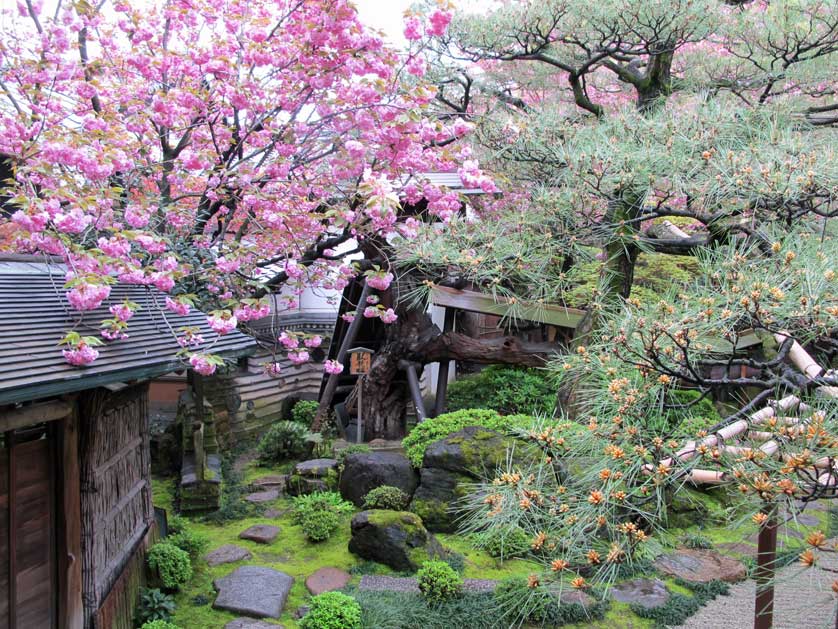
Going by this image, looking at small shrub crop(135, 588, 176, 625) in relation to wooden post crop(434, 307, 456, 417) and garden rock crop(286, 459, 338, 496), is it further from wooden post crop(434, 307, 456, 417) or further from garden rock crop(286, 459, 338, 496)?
wooden post crop(434, 307, 456, 417)

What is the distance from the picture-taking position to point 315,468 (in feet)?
30.5

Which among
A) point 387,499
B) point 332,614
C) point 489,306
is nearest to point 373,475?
point 387,499

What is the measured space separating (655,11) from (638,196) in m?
2.19

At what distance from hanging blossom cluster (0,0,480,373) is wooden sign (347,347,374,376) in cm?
457

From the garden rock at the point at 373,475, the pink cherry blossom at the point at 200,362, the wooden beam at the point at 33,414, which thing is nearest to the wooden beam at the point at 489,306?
the garden rock at the point at 373,475

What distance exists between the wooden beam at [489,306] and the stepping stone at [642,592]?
3.95 meters

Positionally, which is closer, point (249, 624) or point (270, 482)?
point (249, 624)

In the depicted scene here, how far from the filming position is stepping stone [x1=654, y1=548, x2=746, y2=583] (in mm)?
6512

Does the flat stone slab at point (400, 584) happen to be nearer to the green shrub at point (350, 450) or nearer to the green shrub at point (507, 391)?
the green shrub at point (350, 450)

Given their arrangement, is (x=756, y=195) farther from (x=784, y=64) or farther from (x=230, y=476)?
(x=230, y=476)

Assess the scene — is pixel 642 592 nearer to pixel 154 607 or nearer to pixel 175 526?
pixel 154 607

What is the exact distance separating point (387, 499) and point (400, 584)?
1.49m

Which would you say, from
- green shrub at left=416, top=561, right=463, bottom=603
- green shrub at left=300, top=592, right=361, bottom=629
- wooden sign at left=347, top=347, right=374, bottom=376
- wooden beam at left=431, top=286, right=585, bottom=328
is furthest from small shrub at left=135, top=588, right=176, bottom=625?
wooden sign at left=347, top=347, right=374, bottom=376

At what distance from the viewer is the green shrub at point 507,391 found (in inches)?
416
